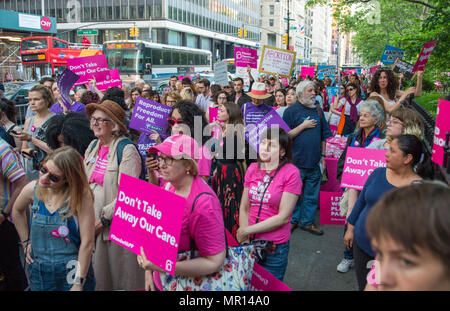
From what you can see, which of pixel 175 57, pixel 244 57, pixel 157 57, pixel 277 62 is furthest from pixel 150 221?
pixel 175 57

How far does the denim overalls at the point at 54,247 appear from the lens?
8.59 feet

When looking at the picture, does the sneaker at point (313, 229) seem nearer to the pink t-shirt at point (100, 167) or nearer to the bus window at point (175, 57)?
the pink t-shirt at point (100, 167)

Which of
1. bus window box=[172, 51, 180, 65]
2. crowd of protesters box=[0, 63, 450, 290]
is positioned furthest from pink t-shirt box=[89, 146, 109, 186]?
bus window box=[172, 51, 180, 65]

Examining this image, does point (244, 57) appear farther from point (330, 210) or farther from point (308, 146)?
point (330, 210)

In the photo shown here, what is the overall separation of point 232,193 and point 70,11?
206 ft

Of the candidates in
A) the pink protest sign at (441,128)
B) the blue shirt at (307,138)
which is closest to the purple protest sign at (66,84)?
the blue shirt at (307,138)

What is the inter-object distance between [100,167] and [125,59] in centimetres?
2435

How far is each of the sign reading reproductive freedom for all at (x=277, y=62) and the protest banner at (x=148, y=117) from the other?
16.3ft

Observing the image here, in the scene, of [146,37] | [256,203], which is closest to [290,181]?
[256,203]

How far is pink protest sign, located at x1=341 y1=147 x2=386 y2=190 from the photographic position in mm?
3656

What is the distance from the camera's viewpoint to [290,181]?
3.17 metres
